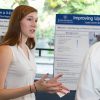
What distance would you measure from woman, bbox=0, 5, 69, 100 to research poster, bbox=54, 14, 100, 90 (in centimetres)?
114

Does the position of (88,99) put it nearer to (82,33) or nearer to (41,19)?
(82,33)

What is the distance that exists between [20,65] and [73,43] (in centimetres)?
145

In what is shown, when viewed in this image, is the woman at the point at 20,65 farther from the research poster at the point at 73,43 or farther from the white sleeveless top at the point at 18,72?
the research poster at the point at 73,43

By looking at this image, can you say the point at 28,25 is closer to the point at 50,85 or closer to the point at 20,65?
the point at 20,65

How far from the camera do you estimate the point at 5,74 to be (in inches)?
73.2

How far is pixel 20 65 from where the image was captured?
1.92 meters

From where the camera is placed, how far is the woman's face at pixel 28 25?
2.05 m

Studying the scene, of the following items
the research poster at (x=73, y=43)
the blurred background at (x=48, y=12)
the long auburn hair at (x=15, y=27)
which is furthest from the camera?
the blurred background at (x=48, y=12)

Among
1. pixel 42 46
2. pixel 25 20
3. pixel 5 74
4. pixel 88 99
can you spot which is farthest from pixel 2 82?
pixel 42 46

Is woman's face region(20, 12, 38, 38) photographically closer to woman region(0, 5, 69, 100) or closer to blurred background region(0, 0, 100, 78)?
woman region(0, 5, 69, 100)

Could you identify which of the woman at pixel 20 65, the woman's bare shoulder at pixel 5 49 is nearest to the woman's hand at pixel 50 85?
the woman at pixel 20 65

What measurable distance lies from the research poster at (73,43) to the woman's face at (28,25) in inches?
46.6

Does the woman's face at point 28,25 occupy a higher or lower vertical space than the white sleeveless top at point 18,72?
higher

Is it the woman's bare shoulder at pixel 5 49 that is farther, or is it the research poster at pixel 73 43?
the research poster at pixel 73 43
